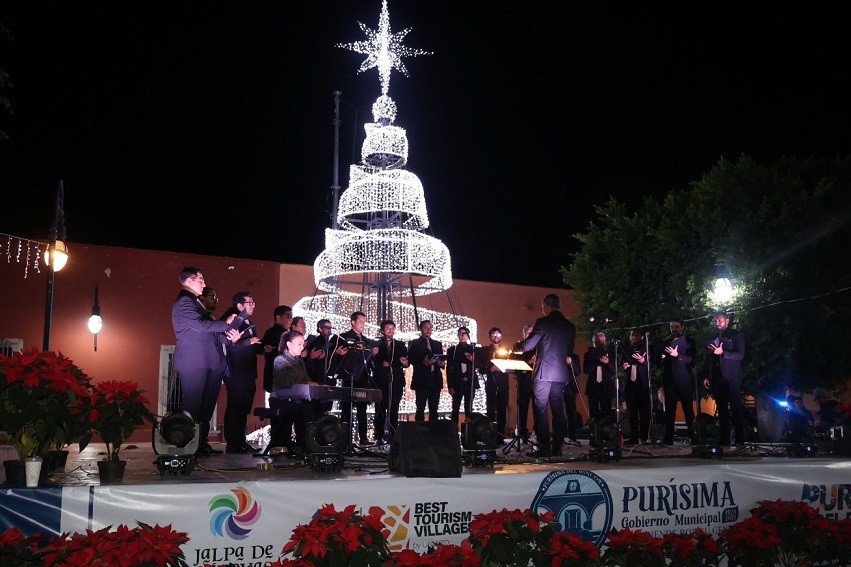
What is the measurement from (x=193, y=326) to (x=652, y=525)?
465 centimetres

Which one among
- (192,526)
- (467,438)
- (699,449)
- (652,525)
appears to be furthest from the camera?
(699,449)

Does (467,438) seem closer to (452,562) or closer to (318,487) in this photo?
(318,487)

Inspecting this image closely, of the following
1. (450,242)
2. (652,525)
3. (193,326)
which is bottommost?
(652,525)

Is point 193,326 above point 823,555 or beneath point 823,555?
above

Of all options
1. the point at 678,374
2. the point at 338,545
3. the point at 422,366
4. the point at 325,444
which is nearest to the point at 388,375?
the point at 422,366

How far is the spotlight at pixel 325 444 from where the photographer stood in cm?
678

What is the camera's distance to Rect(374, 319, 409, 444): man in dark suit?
36.5ft

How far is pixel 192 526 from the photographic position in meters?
5.29

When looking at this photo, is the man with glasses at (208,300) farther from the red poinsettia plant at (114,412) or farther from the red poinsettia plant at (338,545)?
the red poinsettia plant at (338,545)

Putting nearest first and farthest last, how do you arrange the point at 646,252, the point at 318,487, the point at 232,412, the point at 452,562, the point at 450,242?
the point at 452,562 → the point at 318,487 → the point at 232,412 → the point at 646,252 → the point at 450,242

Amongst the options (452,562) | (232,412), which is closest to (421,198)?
(232,412)

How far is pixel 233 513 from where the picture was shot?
17.8ft

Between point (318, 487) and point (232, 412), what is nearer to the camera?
point (318, 487)

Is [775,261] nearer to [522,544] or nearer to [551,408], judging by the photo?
[551,408]
